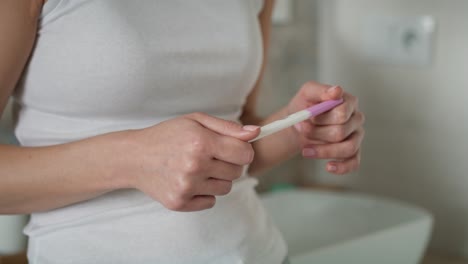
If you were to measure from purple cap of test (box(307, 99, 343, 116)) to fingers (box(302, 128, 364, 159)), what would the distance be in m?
0.05

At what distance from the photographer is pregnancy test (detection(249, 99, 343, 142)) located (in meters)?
0.49

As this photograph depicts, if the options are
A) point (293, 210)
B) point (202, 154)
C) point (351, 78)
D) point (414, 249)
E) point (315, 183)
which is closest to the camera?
point (202, 154)

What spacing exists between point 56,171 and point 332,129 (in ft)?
0.91

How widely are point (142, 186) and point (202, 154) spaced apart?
0.21 feet

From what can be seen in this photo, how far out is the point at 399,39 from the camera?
1.32m

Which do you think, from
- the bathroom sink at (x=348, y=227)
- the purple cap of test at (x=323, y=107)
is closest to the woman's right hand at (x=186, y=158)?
the purple cap of test at (x=323, y=107)

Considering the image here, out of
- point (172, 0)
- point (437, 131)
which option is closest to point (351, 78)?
point (437, 131)

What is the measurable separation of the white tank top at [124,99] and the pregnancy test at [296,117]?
0.33 feet

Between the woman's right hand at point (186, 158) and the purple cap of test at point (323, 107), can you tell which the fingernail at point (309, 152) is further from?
the woman's right hand at point (186, 158)

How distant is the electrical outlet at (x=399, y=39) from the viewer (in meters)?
1.27

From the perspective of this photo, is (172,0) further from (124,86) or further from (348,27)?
(348,27)

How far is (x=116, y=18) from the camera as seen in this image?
538mm

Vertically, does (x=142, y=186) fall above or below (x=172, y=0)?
below

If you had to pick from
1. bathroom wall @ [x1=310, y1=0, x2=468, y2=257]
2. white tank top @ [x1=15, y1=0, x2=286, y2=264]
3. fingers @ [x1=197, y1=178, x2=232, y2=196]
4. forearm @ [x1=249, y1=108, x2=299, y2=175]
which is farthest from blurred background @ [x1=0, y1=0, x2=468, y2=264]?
fingers @ [x1=197, y1=178, x2=232, y2=196]
